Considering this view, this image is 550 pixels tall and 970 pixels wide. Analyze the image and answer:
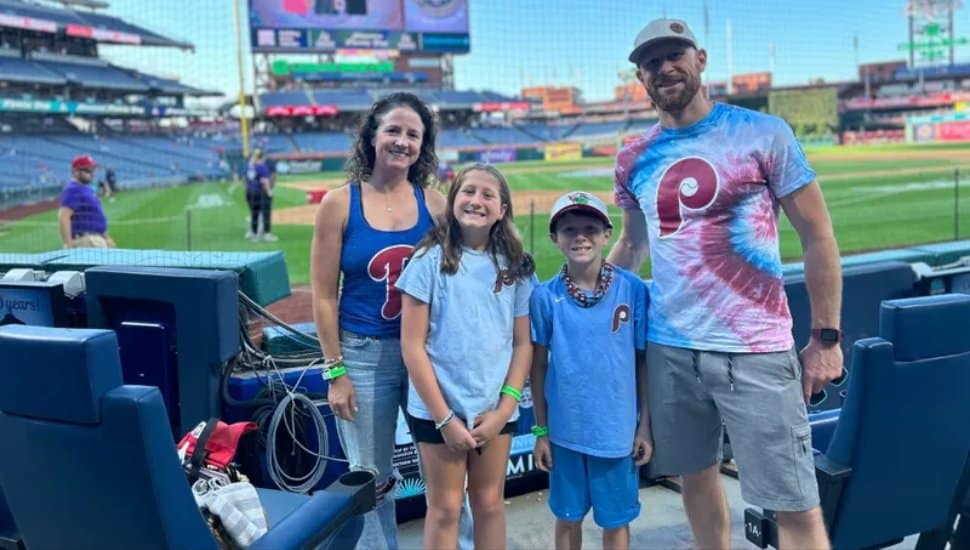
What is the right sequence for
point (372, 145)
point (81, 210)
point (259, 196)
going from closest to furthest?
point (372, 145) → point (81, 210) → point (259, 196)

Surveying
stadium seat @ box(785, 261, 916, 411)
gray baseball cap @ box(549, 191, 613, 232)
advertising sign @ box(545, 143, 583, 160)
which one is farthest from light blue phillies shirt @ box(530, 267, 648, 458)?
advertising sign @ box(545, 143, 583, 160)

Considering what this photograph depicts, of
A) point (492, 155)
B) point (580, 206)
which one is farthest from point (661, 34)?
point (492, 155)

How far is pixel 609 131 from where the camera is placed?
4994 centimetres

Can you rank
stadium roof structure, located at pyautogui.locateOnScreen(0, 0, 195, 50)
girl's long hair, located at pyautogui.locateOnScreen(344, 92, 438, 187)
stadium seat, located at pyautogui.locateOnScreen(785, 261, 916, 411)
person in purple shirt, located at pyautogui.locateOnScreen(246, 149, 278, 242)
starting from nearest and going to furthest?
girl's long hair, located at pyautogui.locateOnScreen(344, 92, 438, 187), stadium seat, located at pyautogui.locateOnScreen(785, 261, 916, 411), person in purple shirt, located at pyautogui.locateOnScreen(246, 149, 278, 242), stadium roof structure, located at pyautogui.locateOnScreen(0, 0, 195, 50)

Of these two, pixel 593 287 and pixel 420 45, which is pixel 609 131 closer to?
pixel 420 45

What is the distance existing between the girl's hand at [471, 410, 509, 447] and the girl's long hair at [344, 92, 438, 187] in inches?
33.4

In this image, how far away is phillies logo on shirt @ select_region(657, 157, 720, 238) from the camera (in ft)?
7.69

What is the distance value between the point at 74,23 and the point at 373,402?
48.8 meters

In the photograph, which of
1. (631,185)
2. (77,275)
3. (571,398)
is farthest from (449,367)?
(77,275)

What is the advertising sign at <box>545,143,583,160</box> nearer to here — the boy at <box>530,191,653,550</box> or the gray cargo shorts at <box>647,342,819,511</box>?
the boy at <box>530,191,653,550</box>

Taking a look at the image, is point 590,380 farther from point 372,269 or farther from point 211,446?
point 211,446

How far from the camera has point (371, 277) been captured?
2.57 m

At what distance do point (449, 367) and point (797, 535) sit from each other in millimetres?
1142

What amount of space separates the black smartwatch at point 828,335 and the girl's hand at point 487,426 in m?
0.96
